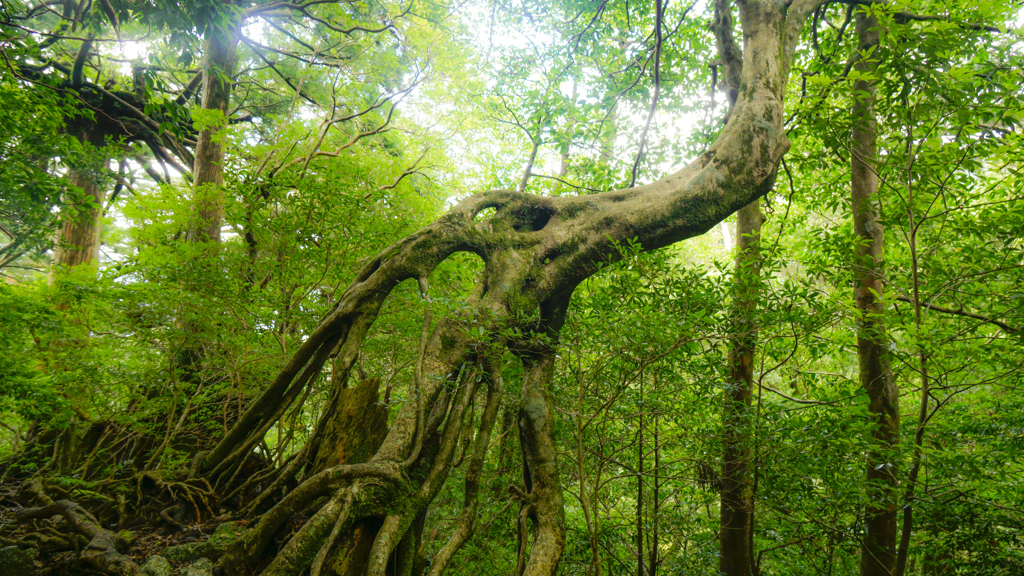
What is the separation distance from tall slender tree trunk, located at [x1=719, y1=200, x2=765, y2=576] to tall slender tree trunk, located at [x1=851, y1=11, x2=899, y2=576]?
0.71m

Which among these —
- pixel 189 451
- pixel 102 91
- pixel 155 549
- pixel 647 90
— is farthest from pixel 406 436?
pixel 102 91

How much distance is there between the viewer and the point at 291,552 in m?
2.34

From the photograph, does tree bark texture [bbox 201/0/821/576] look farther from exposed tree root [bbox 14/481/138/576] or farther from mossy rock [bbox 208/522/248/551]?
exposed tree root [bbox 14/481/138/576]

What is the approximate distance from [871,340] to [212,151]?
8.46m

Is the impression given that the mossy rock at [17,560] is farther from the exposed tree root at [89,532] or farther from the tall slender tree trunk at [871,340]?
the tall slender tree trunk at [871,340]

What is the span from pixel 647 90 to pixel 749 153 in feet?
9.62

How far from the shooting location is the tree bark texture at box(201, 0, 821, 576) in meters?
2.59

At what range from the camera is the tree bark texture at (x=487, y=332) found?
2588 millimetres

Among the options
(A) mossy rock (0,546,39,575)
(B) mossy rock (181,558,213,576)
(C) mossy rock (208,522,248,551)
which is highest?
(C) mossy rock (208,522,248,551)

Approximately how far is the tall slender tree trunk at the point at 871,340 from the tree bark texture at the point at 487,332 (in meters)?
0.79

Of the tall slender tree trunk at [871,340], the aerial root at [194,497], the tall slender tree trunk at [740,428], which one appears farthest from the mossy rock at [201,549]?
the tall slender tree trunk at [871,340]

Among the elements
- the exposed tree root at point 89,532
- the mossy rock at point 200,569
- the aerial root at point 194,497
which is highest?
the aerial root at point 194,497

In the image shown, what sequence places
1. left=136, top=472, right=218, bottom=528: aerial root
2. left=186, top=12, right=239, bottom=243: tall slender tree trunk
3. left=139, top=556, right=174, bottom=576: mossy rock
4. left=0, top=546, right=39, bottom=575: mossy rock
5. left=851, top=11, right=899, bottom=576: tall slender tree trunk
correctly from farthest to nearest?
1. left=186, top=12, right=239, bottom=243: tall slender tree trunk
2. left=136, top=472, right=218, bottom=528: aerial root
3. left=851, top=11, right=899, bottom=576: tall slender tree trunk
4. left=0, top=546, right=39, bottom=575: mossy rock
5. left=139, top=556, right=174, bottom=576: mossy rock

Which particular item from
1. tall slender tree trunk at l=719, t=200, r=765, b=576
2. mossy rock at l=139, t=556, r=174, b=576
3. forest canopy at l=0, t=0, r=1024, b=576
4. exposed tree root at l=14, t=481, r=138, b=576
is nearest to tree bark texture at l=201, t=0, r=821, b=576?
forest canopy at l=0, t=0, r=1024, b=576
